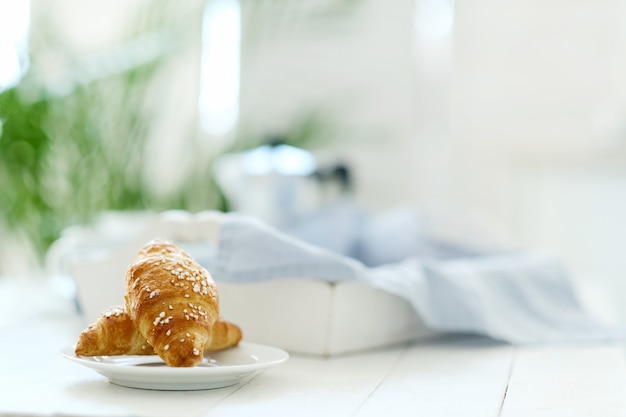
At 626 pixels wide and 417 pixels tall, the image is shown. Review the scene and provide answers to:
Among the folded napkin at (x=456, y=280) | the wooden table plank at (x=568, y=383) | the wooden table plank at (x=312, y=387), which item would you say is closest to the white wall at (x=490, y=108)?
the folded napkin at (x=456, y=280)

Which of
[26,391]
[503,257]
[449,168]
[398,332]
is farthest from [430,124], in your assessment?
[26,391]

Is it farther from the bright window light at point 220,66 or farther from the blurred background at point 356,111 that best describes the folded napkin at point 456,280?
the bright window light at point 220,66

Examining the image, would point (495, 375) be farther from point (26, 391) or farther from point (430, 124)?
point (430, 124)

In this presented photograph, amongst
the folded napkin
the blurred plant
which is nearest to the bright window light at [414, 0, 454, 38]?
the blurred plant

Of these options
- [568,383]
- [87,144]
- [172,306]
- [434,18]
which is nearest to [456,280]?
[568,383]

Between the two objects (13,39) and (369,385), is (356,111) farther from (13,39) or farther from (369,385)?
(369,385)
